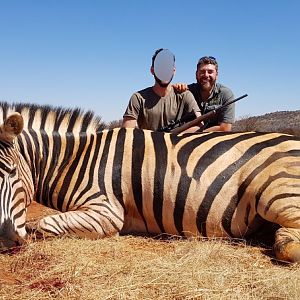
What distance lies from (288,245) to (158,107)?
2874 mm

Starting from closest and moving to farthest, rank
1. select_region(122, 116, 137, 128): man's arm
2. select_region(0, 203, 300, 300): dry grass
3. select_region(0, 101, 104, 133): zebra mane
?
select_region(0, 203, 300, 300): dry grass
select_region(0, 101, 104, 133): zebra mane
select_region(122, 116, 137, 128): man's arm

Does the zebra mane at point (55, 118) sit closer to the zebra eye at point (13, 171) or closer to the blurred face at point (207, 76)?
the zebra eye at point (13, 171)

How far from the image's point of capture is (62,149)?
377cm

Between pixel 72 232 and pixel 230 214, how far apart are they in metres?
1.18

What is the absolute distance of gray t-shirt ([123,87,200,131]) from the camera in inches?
212

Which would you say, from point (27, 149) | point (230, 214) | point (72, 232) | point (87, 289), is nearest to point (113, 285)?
point (87, 289)

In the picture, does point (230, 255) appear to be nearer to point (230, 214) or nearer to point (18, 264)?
point (230, 214)

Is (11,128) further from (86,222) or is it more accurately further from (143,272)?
(143,272)

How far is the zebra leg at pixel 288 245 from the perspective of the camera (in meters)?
2.77

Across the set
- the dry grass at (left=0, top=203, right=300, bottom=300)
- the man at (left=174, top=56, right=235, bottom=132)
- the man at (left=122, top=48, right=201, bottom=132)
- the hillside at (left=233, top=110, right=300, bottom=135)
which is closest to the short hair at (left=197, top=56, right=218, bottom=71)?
the man at (left=174, top=56, right=235, bottom=132)

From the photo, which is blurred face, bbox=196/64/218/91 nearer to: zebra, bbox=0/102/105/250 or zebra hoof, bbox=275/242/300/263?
zebra, bbox=0/102/105/250

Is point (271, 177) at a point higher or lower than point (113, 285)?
higher

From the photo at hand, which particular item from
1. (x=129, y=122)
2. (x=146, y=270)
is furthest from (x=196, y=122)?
(x=146, y=270)

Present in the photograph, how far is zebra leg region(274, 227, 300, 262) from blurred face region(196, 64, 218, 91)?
2972 mm
